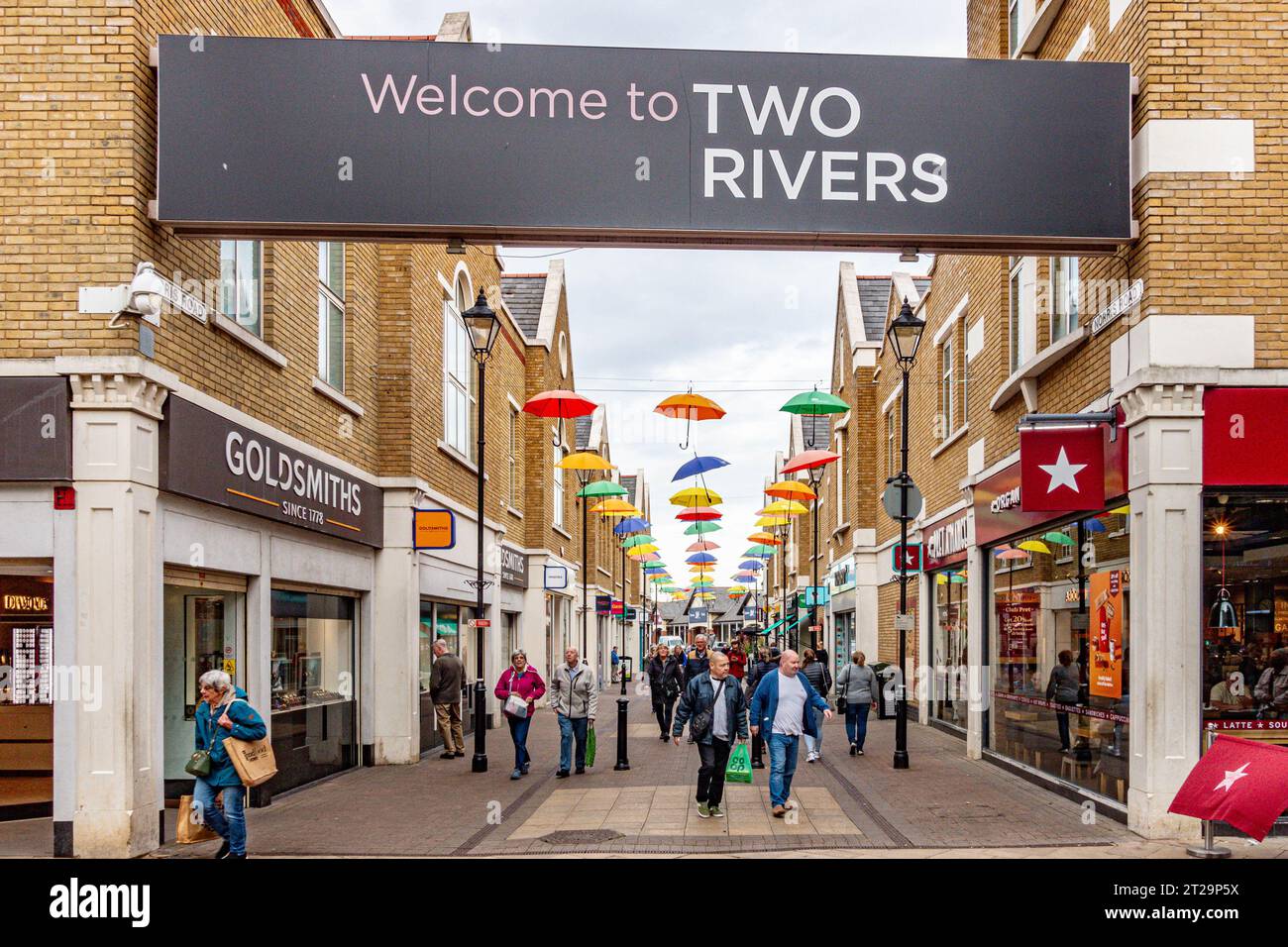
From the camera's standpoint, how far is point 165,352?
34.1ft

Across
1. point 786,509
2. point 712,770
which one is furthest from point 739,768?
point 786,509

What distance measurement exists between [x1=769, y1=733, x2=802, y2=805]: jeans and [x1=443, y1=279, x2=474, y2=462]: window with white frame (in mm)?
10018

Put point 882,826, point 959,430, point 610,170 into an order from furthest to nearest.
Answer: point 959,430
point 882,826
point 610,170

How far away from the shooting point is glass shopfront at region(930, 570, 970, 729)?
19906mm

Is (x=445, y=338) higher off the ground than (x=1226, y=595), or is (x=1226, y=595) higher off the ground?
(x=445, y=338)

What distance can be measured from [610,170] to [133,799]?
6.51 meters

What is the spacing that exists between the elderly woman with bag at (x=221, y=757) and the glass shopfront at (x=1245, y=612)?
26.7 feet

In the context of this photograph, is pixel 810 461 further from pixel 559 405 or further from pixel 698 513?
pixel 698 513

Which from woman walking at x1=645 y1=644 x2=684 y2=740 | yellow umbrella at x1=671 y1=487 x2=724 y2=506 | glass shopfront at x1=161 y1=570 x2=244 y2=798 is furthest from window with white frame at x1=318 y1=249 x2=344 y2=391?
yellow umbrella at x1=671 y1=487 x2=724 y2=506

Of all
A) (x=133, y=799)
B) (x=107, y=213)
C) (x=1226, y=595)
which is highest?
(x=107, y=213)

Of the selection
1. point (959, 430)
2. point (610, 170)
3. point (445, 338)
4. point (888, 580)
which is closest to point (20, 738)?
point (610, 170)

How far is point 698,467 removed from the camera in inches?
1104

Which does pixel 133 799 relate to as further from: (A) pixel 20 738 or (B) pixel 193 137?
(B) pixel 193 137

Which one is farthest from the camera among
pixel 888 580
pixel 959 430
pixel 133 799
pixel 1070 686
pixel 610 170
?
pixel 888 580
